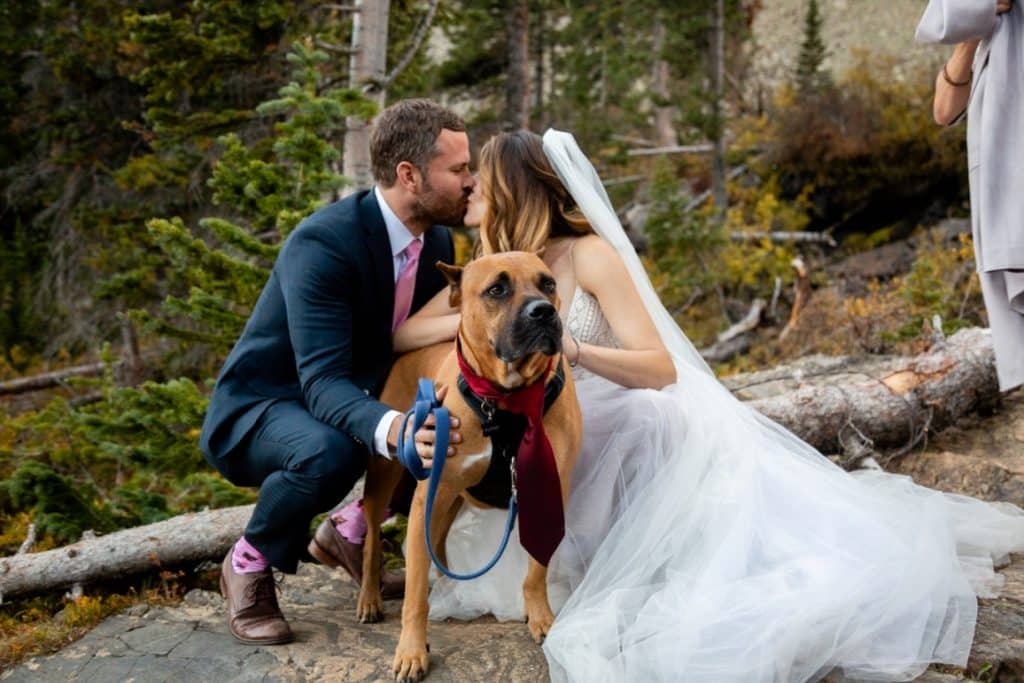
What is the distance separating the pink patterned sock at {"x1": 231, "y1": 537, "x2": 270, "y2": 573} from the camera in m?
3.42

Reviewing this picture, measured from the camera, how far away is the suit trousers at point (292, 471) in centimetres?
319

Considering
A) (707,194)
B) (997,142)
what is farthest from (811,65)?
(997,142)

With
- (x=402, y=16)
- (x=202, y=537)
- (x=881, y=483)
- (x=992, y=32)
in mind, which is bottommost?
(x=202, y=537)

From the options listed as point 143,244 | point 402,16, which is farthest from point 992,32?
point 143,244

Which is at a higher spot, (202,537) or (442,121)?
(442,121)

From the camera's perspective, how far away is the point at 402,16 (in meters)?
7.87

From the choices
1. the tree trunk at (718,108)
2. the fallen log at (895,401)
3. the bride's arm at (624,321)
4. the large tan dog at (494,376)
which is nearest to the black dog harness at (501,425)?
the large tan dog at (494,376)

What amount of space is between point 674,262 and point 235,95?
6.28 metres

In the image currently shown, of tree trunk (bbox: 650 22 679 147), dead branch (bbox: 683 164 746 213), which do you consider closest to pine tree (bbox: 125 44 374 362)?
tree trunk (bbox: 650 22 679 147)

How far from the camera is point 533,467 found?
2789mm

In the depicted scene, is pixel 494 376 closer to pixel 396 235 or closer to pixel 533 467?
pixel 533 467

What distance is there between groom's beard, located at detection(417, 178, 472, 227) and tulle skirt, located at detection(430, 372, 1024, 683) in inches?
36.9

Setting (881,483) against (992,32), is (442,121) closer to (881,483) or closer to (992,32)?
(992,32)

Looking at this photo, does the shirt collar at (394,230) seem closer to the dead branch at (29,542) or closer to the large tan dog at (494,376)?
the large tan dog at (494,376)
